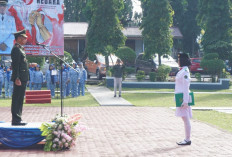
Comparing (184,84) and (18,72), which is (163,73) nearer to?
(184,84)

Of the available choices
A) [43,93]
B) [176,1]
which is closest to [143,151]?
[43,93]

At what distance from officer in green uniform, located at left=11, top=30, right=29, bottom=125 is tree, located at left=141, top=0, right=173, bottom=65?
21.7 meters

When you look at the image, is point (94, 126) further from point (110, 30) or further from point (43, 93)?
point (110, 30)

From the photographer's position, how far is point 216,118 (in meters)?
13.3

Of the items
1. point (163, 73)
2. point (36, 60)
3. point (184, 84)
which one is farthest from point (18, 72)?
point (163, 73)

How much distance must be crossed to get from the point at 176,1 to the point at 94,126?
40454 mm

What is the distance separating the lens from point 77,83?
70.6 feet

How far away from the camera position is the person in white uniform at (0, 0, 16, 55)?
75.5ft

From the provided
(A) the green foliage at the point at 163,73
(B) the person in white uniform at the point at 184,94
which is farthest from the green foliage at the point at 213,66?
(B) the person in white uniform at the point at 184,94

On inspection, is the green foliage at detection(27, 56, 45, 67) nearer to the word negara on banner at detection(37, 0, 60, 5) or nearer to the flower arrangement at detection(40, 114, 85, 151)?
the word negara on banner at detection(37, 0, 60, 5)

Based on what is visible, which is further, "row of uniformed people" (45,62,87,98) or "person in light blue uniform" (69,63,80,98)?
"person in light blue uniform" (69,63,80,98)

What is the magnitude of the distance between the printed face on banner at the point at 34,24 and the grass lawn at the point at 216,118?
38.5 ft

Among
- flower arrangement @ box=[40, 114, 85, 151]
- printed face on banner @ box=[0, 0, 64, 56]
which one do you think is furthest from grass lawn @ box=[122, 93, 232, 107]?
flower arrangement @ box=[40, 114, 85, 151]

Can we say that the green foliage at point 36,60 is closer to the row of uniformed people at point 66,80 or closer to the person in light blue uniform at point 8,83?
the person in light blue uniform at point 8,83
